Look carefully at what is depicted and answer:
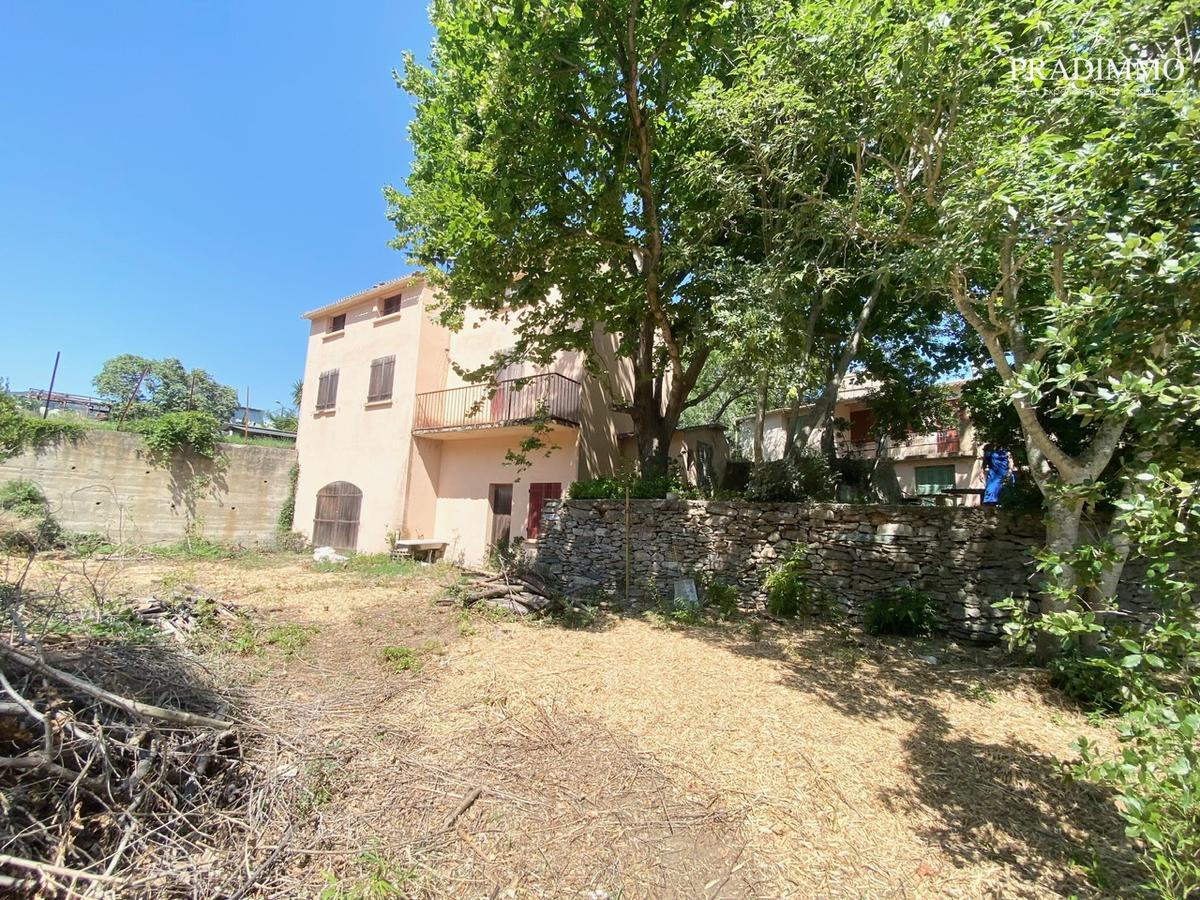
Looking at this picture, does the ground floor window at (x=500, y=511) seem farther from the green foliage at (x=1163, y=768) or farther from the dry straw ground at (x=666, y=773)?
the green foliage at (x=1163, y=768)

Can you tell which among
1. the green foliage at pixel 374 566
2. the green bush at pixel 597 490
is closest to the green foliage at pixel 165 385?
the green foliage at pixel 374 566

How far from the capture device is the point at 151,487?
44.8 ft

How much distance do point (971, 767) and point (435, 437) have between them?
12647 millimetres

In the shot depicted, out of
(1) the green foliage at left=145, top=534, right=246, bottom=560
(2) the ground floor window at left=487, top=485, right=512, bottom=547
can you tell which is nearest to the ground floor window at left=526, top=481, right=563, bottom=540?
(2) the ground floor window at left=487, top=485, right=512, bottom=547

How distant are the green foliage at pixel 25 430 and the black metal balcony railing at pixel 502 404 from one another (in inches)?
328

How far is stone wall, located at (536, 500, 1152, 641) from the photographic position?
22.5ft

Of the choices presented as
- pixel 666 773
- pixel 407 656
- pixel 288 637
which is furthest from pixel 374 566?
pixel 666 773

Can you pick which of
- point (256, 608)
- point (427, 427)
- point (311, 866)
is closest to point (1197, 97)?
point (311, 866)

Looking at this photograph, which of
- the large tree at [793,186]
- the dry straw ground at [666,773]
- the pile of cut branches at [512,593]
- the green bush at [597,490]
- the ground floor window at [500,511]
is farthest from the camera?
the ground floor window at [500,511]

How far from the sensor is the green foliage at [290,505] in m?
15.5

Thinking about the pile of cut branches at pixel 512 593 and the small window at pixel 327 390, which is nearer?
the pile of cut branches at pixel 512 593

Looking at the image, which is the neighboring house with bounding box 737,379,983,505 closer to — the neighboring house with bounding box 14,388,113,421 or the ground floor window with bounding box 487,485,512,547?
the ground floor window with bounding box 487,485,512,547

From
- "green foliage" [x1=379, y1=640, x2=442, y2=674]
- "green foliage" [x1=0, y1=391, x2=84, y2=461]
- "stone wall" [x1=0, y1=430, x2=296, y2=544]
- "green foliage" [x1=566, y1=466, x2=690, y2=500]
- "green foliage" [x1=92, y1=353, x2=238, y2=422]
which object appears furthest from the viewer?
"green foliage" [x1=92, y1=353, x2=238, y2=422]

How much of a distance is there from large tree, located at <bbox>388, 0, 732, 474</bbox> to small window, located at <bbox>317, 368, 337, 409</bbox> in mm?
7598
